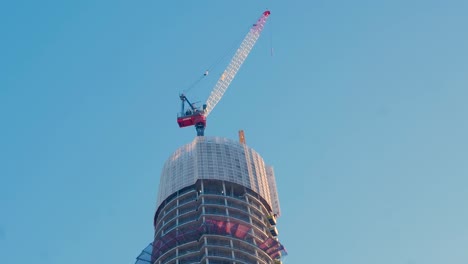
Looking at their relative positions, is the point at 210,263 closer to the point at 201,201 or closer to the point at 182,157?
the point at 201,201

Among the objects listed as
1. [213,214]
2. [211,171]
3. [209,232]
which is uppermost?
[211,171]

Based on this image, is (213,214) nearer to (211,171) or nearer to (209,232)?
(209,232)

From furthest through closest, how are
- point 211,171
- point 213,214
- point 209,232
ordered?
point 211,171 → point 213,214 → point 209,232

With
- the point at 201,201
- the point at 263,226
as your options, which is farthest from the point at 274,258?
the point at 201,201

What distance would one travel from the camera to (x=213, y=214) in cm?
17612

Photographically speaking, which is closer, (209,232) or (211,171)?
(209,232)

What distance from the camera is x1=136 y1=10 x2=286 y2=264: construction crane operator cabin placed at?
168 m

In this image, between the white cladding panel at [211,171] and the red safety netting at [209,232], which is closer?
the red safety netting at [209,232]

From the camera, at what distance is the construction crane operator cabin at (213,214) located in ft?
550

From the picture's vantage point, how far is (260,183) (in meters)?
196

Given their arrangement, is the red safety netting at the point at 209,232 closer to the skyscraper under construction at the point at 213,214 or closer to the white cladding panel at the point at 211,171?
the skyscraper under construction at the point at 213,214

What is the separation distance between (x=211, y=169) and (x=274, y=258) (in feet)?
100

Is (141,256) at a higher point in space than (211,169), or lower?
lower

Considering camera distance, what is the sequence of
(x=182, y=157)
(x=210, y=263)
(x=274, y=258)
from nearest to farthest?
(x=210, y=263) < (x=274, y=258) < (x=182, y=157)
